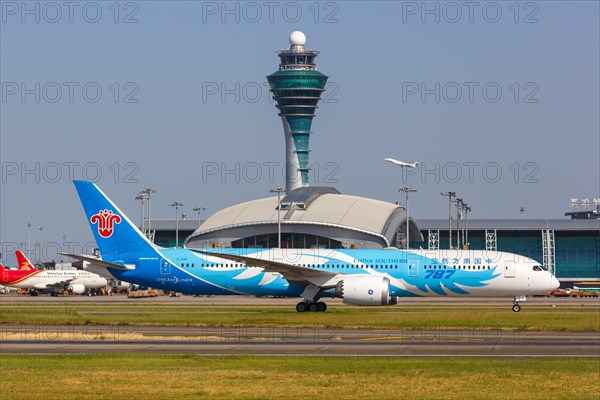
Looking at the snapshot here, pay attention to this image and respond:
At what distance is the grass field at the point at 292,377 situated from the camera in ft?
83.4

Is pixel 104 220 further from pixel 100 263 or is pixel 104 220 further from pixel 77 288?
pixel 77 288

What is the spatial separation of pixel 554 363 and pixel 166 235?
497ft

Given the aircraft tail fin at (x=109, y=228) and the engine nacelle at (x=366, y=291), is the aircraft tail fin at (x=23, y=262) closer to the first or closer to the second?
the aircraft tail fin at (x=109, y=228)

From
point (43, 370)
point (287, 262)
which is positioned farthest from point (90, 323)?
point (43, 370)

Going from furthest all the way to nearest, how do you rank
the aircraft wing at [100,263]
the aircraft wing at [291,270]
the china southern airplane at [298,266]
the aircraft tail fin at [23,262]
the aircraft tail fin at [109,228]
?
the aircraft tail fin at [23,262]
the aircraft tail fin at [109,228]
the china southern airplane at [298,266]
the aircraft wing at [100,263]
the aircraft wing at [291,270]

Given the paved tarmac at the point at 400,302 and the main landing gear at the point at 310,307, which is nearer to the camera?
the main landing gear at the point at 310,307

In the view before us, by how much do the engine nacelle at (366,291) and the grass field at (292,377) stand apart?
→ 26.0 meters

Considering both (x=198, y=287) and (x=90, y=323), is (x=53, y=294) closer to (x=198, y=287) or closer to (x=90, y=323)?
(x=198, y=287)

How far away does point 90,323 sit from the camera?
164 ft

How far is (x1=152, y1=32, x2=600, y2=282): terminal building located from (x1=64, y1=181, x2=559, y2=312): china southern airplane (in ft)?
229

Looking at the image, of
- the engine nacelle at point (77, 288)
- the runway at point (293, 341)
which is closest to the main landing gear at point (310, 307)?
the runway at point (293, 341)

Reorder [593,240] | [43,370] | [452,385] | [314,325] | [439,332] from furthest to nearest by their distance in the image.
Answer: [593,240] < [314,325] < [439,332] < [43,370] < [452,385]

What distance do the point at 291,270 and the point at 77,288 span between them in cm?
5791

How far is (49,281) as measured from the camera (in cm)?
11325
